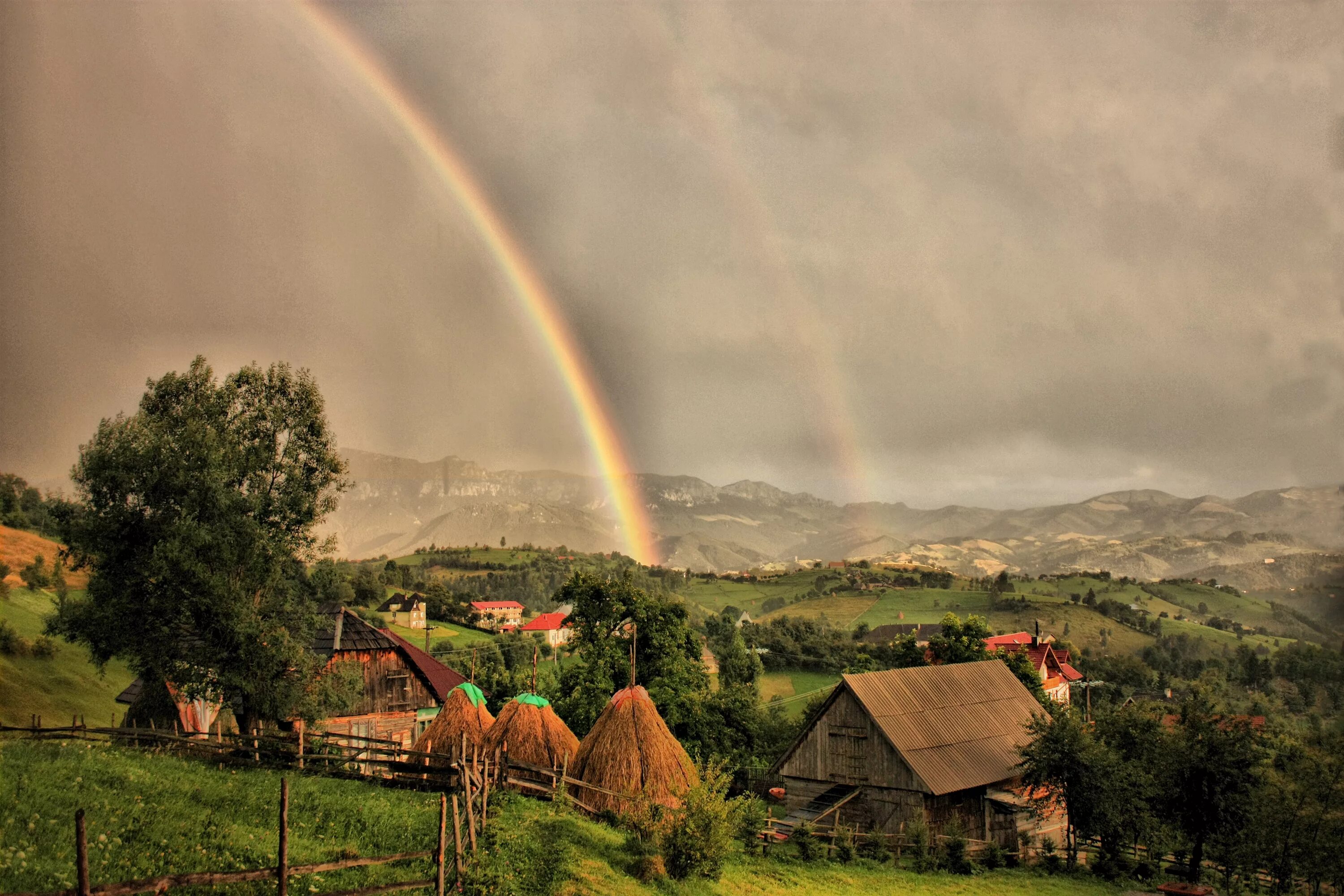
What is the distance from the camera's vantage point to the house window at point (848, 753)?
3538 cm

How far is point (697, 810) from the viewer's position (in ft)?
59.7

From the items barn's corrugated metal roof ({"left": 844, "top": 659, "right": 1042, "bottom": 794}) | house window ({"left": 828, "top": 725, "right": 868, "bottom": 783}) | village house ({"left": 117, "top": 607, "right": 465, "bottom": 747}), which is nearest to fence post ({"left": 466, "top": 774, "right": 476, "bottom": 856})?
village house ({"left": 117, "top": 607, "right": 465, "bottom": 747})

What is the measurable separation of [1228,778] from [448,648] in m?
67.9

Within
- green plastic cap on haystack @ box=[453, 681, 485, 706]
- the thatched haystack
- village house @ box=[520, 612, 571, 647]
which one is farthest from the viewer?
village house @ box=[520, 612, 571, 647]

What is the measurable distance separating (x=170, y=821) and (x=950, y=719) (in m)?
32.1

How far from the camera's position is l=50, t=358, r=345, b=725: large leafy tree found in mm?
22953

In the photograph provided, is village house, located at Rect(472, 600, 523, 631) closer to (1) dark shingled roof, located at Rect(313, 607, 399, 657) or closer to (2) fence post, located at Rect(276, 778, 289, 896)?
(1) dark shingled roof, located at Rect(313, 607, 399, 657)

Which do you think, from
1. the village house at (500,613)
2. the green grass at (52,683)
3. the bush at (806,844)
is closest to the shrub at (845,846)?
the bush at (806,844)

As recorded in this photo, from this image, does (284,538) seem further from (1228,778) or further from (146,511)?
(1228,778)

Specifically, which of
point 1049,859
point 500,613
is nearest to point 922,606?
point 500,613

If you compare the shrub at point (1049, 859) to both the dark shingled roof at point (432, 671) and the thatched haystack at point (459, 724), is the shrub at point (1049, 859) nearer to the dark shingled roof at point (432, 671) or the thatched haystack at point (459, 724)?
the thatched haystack at point (459, 724)

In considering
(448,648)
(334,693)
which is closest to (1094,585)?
(448,648)

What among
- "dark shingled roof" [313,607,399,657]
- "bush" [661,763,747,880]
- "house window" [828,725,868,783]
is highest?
"dark shingled roof" [313,607,399,657]

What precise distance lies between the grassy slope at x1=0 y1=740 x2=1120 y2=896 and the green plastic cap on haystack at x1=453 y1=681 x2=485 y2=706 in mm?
8454
